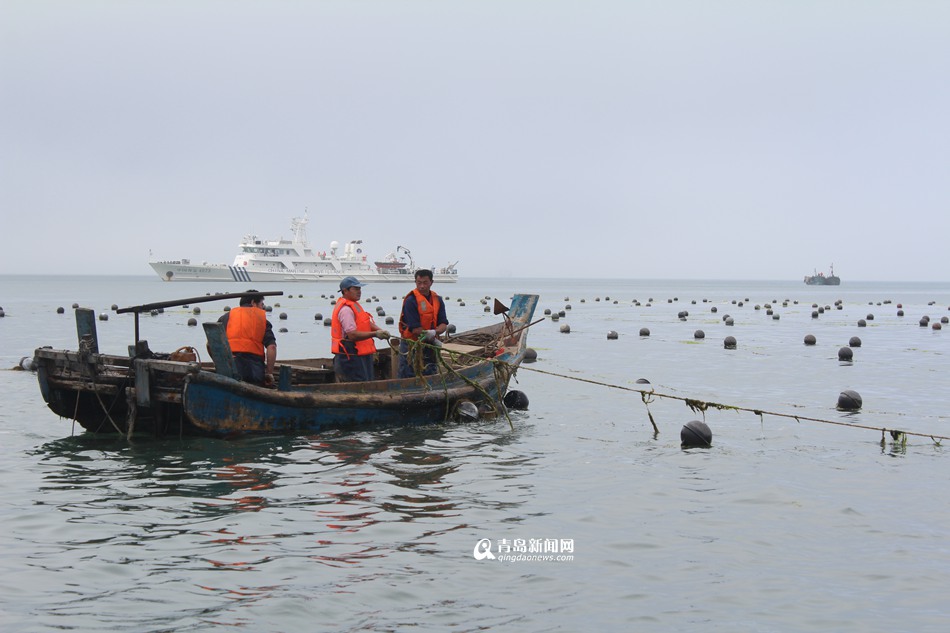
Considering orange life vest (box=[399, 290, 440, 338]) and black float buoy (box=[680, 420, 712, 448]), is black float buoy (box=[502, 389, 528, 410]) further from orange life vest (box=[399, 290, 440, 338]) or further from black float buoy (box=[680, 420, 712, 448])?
black float buoy (box=[680, 420, 712, 448])

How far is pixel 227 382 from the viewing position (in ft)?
35.6

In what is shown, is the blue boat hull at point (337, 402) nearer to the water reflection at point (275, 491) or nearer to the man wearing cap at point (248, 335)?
the water reflection at point (275, 491)

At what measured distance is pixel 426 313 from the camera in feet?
44.0

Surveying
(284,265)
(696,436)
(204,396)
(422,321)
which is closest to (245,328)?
(204,396)

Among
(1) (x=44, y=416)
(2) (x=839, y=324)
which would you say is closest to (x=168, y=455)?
(1) (x=44, y=416)

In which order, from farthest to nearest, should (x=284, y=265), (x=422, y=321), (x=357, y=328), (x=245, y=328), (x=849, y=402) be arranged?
(x=284, y=265) → (x=849, y=402) → (x=422, y=321) → (x=357, y=328) → (x=245, y=328)

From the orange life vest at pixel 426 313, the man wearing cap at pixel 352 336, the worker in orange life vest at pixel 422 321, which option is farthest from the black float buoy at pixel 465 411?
the man wearing cap at pixel 352 336

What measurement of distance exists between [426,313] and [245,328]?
2.87 m

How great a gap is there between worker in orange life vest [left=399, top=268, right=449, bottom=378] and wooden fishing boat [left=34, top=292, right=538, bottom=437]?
1.12 ft

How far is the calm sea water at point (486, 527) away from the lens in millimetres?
6098

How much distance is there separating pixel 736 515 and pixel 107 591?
565 centimetres

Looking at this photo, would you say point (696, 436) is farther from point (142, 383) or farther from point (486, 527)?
point (142, 383)

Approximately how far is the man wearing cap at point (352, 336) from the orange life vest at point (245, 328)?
42.6 inches

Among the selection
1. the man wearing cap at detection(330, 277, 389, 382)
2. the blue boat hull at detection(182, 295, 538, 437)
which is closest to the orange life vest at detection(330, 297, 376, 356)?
the man wearing cap at detection(330, 277, 389, 382)
